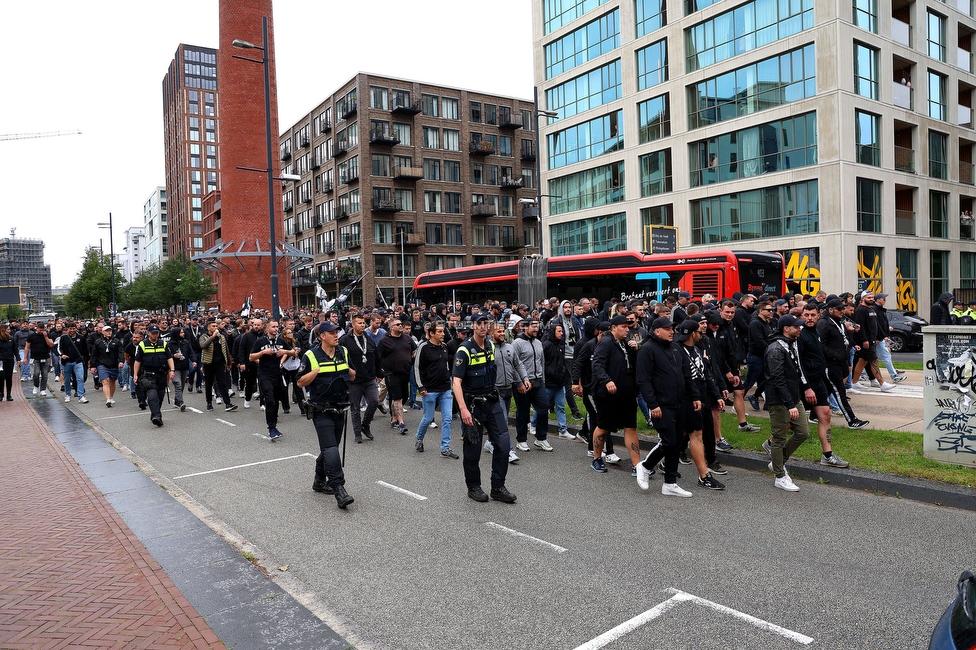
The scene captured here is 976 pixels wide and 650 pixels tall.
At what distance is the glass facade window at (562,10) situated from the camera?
41.6 meters

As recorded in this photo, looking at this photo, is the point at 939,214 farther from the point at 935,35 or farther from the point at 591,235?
the point at 591,235

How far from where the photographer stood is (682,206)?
36.5 m

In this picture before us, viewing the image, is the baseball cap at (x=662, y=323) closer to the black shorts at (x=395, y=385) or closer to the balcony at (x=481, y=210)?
the black shorts at (x=395, y=385)

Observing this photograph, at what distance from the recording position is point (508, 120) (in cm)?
6819

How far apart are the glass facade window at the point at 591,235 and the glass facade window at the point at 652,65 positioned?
742 centimetres

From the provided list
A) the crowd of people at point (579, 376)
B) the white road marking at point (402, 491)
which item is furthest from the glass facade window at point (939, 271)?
the white road marking at point (402, 491)

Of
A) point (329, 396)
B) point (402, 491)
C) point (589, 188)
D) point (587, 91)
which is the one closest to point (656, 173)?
point (589, 188)

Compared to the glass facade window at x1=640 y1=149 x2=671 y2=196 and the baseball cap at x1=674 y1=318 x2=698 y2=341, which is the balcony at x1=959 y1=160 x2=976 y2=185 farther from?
the baseball cap at x1=674 y1=318 x2=698 y2=341

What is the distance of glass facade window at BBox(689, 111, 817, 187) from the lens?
1214 inches

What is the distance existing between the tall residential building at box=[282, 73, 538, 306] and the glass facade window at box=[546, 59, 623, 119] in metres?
18.0

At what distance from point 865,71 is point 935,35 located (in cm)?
720

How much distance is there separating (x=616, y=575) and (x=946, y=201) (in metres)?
39.0

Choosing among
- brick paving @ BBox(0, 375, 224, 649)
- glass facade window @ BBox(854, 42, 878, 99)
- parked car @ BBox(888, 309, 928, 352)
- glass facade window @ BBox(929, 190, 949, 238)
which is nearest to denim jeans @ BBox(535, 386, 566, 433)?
brick paving @ BBox(0, 375, 224, 649)

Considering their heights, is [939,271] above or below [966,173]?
below
